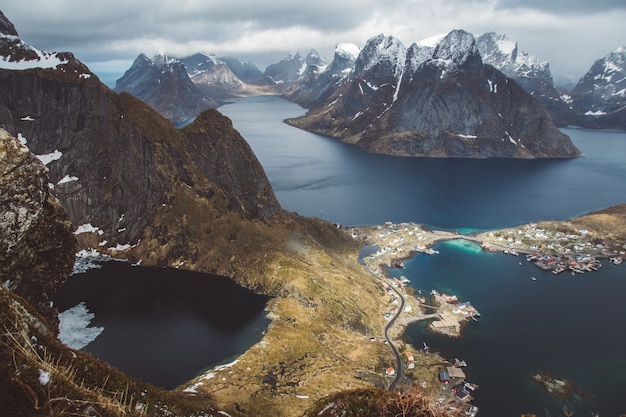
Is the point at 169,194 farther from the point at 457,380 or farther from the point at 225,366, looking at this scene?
the point at 457,380

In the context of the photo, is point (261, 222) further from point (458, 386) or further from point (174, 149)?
point (458, 386)

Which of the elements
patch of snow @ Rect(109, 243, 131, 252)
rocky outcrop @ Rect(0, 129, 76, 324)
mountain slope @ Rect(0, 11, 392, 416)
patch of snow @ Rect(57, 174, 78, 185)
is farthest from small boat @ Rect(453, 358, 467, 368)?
patch of snow @ Rect(57, 174, 78, 185)

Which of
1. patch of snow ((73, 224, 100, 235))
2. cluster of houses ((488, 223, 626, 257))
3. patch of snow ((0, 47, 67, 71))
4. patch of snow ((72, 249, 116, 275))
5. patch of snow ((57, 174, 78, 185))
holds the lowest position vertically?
patch of snow ((72, 249, 116, 275))

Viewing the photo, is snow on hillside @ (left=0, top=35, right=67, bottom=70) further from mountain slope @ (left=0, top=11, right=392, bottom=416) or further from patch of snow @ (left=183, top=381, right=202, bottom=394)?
patch of snow @ (left=183, top=381, right=202, bottom=394)

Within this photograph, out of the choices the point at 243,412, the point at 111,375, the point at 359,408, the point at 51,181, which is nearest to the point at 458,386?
the point at 243,412

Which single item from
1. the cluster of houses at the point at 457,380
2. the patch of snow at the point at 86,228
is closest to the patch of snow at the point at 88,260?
the patch of snow at the point at 86,228

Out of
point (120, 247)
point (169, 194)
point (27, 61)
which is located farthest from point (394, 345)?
point (27, 61)
